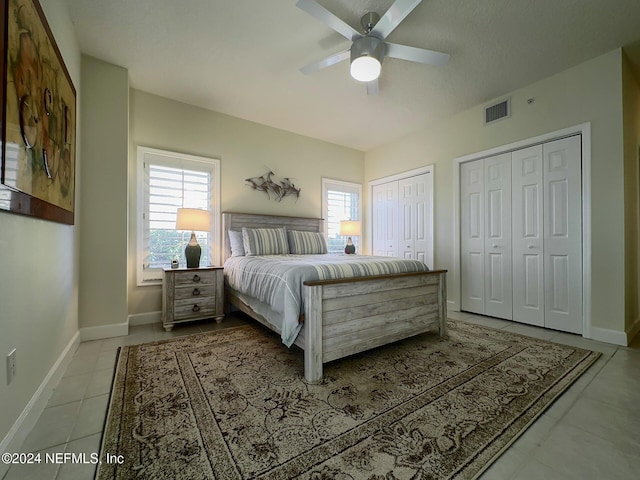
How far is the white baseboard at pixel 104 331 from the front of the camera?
8.84 ft

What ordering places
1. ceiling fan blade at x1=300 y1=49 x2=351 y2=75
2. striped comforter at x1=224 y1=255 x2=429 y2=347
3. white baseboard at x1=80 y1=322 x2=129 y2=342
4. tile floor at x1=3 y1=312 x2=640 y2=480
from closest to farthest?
tile floor at x1=3 y1=312 x2=640 y2=480 → striped comforter at x1=224 y1=255 x2=429 y2=347 → ceiling fan blade at x1=300 y1=49 x2=351 y2=75 → white baseboard at x1=80 y1=322 x2=129 y2=342

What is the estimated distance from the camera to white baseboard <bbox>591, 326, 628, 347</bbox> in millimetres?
2593

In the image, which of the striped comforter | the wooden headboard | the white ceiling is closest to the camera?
the striped comforter

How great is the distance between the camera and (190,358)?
2.29 m

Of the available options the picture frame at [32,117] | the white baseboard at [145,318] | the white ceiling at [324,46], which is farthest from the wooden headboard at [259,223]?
the picture frame at [32,117]

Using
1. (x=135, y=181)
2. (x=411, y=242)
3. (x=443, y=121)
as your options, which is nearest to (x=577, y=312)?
(x=411, y=242)

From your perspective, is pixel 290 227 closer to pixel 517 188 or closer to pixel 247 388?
pixel 247 388

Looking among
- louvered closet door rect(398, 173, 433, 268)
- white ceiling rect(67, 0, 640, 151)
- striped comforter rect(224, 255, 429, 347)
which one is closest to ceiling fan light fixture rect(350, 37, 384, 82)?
white ceiling rect(67, 0, 640, 151)

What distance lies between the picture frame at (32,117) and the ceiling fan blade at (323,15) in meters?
1.53

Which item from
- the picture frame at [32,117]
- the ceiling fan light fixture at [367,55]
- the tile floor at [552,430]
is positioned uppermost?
the ceiling fan light fixture at [367,55]

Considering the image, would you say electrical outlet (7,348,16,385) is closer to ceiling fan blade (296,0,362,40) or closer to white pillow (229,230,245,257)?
white pillow (229,230,245,257)

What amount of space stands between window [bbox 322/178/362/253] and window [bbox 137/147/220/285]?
1963 millimetres

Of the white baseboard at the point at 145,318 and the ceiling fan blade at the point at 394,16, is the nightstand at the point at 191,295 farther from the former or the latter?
the ceiling fan blade at the point at 394,16

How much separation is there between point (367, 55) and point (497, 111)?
2.29 m
